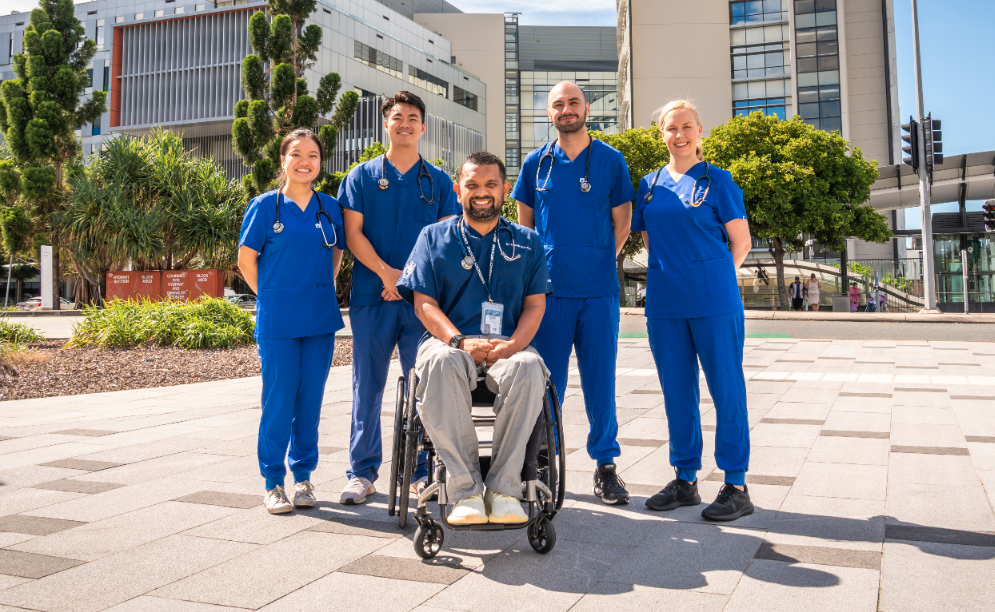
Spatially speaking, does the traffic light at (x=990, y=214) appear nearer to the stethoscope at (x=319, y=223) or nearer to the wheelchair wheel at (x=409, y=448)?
the stethoscope at (x=319, y=223)

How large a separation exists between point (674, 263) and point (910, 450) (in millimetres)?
2429

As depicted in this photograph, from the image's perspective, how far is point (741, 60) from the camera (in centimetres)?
5853

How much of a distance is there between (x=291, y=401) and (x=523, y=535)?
136 centimetres

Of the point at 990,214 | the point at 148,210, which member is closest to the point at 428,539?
the point at 990,214

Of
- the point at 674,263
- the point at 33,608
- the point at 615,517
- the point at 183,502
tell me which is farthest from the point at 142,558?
the point at 674,263

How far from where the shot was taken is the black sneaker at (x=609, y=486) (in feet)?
12.0

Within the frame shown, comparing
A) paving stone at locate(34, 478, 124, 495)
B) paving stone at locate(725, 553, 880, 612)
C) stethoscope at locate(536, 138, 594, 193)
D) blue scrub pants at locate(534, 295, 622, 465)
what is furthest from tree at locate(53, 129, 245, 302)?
paving stone at locate(725, 553, 880, 612)

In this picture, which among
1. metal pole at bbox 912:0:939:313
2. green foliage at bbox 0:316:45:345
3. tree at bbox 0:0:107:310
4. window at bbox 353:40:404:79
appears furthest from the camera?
window at bbox 353:40:404:79

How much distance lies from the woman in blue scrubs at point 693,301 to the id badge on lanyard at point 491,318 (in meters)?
0.88

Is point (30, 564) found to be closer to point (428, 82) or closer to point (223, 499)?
point (223, 499)

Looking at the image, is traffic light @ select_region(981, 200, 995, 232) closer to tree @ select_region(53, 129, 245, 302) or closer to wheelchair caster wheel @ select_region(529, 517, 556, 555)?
tree @ select_region(53, 129, 245, 302)

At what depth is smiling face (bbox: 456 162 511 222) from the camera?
10.8 ft

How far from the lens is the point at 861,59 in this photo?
201 ft

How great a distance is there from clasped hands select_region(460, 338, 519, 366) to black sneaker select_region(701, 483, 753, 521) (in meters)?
1.22
